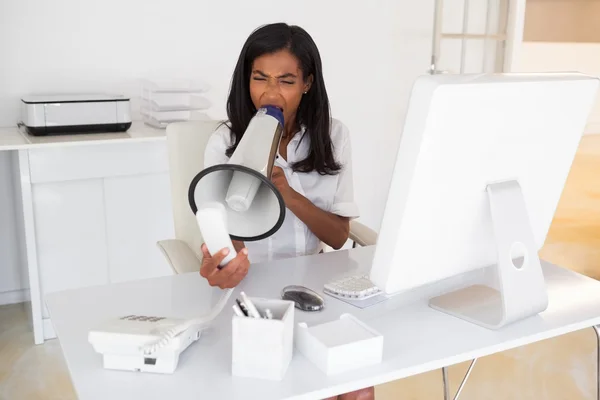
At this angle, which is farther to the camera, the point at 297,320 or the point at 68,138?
the point at 68,138

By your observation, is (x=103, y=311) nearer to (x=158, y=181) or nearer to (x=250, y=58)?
(x=250, y=58)

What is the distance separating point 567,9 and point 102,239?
692 cm

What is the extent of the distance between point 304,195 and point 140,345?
0.88 m

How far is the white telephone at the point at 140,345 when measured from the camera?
98cm

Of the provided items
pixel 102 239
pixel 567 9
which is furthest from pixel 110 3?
pixel 567 9

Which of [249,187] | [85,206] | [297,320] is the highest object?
[249,187]

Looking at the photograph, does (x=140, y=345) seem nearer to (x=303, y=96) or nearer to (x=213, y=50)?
(x=303, y=96)

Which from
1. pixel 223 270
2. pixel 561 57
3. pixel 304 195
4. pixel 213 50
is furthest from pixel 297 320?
pixel 561 57

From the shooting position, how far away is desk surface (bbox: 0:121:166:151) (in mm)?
2371

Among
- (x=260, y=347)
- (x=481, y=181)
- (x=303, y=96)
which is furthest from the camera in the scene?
(x=303, y=96)

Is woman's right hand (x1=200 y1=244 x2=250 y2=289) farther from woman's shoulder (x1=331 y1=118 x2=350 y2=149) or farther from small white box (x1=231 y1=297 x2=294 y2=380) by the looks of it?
woman's shoulder (x1=331 y1=118 x2=350 y2=149)

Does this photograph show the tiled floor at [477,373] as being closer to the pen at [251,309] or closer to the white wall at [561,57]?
the pen at [251,309]

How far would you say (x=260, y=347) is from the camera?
96 centimetres

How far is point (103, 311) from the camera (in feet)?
4.04
